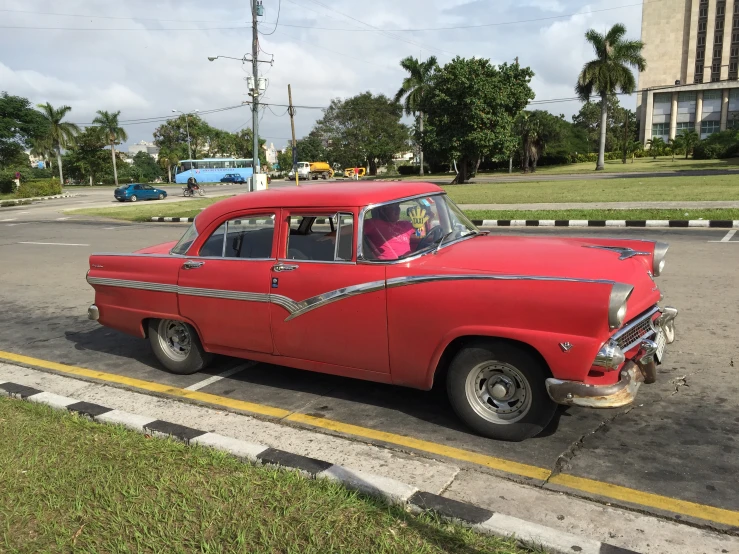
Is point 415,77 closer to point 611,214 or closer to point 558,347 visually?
point 611,214

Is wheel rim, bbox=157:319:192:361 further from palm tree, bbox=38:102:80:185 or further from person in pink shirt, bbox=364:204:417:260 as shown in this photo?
palm tree, bbox=38:102:80:185

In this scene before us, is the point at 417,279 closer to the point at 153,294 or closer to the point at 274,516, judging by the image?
the point at 274,516

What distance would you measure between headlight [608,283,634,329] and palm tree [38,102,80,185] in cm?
7418

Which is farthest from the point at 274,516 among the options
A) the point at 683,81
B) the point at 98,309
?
the point at 683,81

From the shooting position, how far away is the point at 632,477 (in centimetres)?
329

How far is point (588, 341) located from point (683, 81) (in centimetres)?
10305

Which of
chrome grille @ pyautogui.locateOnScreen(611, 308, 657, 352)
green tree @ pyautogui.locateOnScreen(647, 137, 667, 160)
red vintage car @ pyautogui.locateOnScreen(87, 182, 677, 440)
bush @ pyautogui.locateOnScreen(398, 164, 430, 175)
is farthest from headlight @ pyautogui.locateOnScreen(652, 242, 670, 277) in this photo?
green tree @ pyautogui.locateOnScreen(647, 137, 667, 160)

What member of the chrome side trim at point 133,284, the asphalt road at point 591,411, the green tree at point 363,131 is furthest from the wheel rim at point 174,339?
the green tree at point 363,131

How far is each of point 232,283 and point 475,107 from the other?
36.0 m

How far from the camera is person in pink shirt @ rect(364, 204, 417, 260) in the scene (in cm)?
404

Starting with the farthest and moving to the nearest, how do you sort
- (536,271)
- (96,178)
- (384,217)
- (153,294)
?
(96,178) < (153,294) < (384,217) < (536,271)

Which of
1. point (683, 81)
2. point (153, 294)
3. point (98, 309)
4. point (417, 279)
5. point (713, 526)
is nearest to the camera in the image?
point (713, 526)

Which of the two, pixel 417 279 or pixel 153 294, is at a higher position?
pixel 417 279

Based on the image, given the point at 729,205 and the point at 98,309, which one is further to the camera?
the point at 729,205
